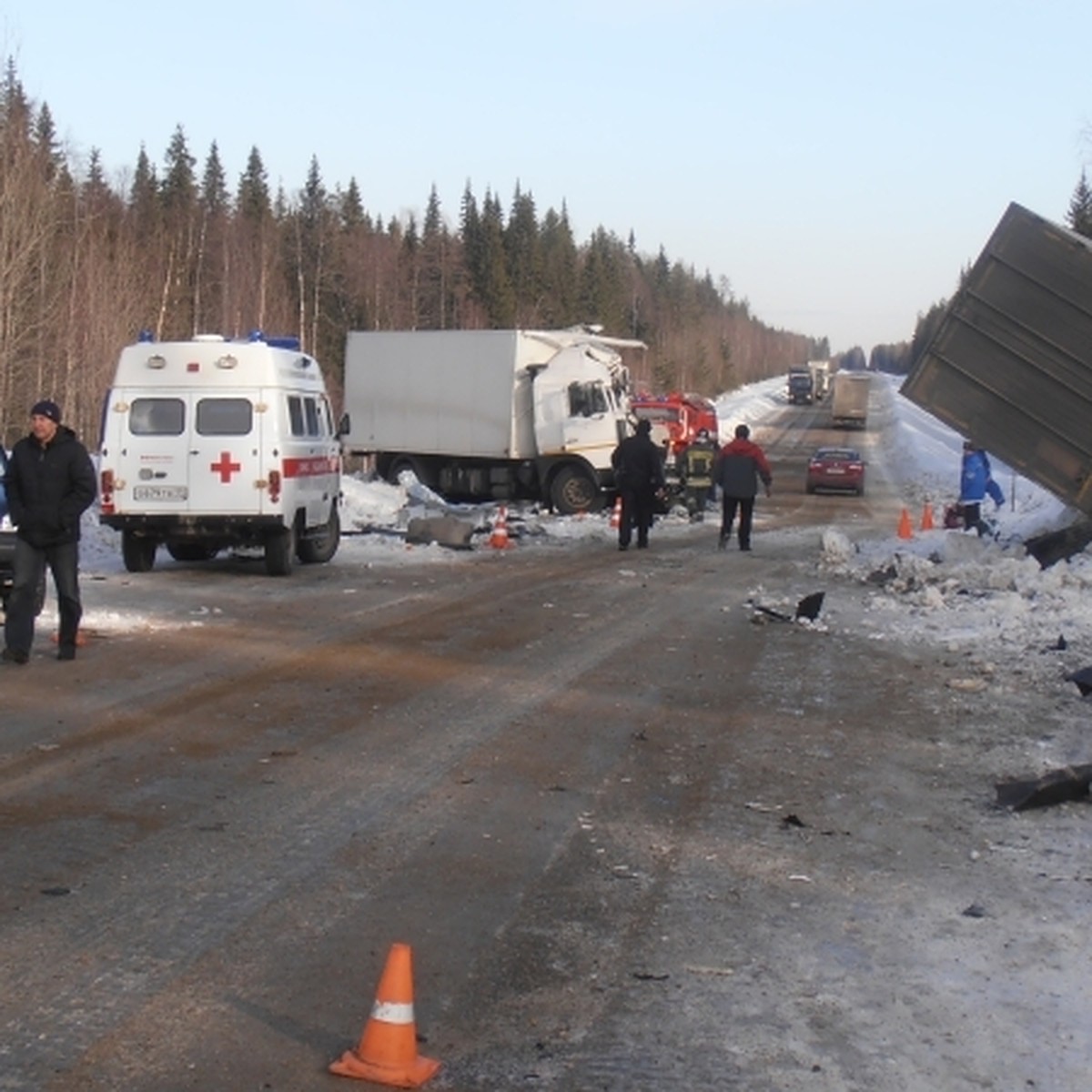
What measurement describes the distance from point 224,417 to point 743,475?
7735mm

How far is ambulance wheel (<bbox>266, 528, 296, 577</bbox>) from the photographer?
16.6 meters

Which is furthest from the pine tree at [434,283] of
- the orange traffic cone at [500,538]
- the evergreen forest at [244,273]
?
the orange traffic cone at [500,538]

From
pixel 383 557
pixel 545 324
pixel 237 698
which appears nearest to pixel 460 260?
pixel 545 324

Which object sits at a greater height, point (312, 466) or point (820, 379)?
point (820, 379)

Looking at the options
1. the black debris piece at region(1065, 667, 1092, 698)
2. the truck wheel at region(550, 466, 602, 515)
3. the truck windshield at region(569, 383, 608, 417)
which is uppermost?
the truck windshield at region(569, 383, 608, 417)

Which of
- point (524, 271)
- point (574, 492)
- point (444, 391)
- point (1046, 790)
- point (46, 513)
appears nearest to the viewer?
point (1046, 790)

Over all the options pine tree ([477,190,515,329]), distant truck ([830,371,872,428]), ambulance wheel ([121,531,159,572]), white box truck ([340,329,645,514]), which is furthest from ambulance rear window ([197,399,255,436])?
pine tree ([477,190,515,329])

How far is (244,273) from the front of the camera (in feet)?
227

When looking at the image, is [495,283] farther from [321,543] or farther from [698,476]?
[321,543]

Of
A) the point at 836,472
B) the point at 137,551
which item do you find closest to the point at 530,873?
the point at 137,551

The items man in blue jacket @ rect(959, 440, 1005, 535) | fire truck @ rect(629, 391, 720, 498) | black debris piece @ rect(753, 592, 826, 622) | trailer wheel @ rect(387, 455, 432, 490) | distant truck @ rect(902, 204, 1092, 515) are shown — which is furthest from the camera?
trailer wheel @ rect(387, 455, 432, 490)

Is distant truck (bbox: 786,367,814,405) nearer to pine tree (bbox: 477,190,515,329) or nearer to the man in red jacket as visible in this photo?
pine tree (bbox: 477,190,515,329)

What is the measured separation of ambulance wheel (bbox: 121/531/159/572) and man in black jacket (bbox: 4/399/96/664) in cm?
607

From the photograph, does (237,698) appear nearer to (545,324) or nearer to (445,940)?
(445,940)
